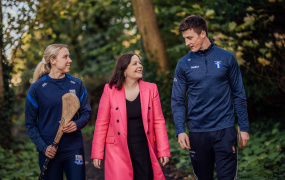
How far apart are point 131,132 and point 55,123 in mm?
882

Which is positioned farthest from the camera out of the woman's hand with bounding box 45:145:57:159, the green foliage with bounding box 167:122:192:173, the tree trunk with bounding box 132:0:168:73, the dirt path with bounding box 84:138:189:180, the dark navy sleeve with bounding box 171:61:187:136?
the tree trunk with bounding box 132:0:168:73

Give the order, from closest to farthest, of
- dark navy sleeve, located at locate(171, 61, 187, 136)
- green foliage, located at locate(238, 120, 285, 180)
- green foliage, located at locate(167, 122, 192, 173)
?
dark navy sleeve, located at locate(171, 61, 187, 136) < green foliage, located at locate(238, 120, 285, 180) < green foliage, located at locate(167, 122, 192, 173)

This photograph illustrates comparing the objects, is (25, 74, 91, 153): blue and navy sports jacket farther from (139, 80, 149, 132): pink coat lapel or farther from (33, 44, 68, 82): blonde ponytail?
(139, 80, 149, 132): pink coat lapel

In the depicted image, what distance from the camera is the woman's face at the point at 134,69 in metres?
4.01

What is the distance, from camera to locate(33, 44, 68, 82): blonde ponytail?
13.4 ft

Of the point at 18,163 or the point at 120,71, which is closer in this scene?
the point at 120,71

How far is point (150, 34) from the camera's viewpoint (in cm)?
1000

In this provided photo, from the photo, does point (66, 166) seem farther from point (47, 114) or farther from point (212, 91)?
point (212, 91)

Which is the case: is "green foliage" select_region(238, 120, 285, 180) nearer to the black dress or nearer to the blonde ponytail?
the black dress

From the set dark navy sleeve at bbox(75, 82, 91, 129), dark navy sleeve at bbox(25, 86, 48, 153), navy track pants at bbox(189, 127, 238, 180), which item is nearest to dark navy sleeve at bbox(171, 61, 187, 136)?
navy track pants at bbox(189, 127, 238, 180)

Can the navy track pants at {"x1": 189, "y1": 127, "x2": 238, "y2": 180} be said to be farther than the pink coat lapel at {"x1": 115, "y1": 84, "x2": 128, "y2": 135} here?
No

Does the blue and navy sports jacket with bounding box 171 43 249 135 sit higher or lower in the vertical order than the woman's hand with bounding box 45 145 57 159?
higher

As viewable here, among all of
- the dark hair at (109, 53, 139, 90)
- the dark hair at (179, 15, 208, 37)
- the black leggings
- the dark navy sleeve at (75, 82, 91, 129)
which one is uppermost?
the dark hair at (179, 15, 208, 37)

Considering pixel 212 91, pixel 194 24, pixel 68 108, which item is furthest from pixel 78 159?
pixel 194 24
